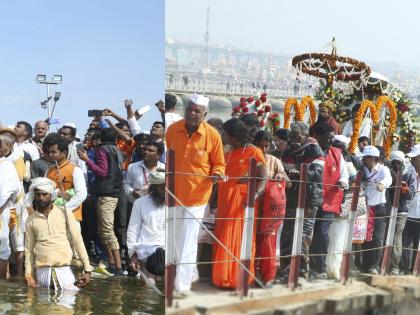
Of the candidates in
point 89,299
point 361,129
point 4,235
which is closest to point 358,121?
point 361,129

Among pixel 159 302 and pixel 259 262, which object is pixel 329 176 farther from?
pixel 159 302

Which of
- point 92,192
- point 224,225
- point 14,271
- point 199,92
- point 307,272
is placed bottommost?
point 14,271

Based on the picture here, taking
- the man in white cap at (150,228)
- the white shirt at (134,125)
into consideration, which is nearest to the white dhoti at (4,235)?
the white shirt at (134,125)

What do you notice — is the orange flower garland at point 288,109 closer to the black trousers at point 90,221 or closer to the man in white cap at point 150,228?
the man in white cap at point 150,228

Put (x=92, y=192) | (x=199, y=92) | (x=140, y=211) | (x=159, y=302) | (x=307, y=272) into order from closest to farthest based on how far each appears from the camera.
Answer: (x=199, y=92)
(x=307, y=272)
(x=140, y=211)
(x=159, y=302)
(x=92, y=192)

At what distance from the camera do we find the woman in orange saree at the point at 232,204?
3033 millimetres

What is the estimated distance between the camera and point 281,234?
10.5 feet

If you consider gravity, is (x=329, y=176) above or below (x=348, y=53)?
below

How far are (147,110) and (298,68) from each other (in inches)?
85.9

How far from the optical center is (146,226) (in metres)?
5.11

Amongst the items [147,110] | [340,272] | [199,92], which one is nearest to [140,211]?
→ [147,110]

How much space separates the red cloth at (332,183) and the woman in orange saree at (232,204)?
1.30ft

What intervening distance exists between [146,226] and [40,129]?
3.24m

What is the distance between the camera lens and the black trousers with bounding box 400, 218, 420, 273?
12.1 feet
